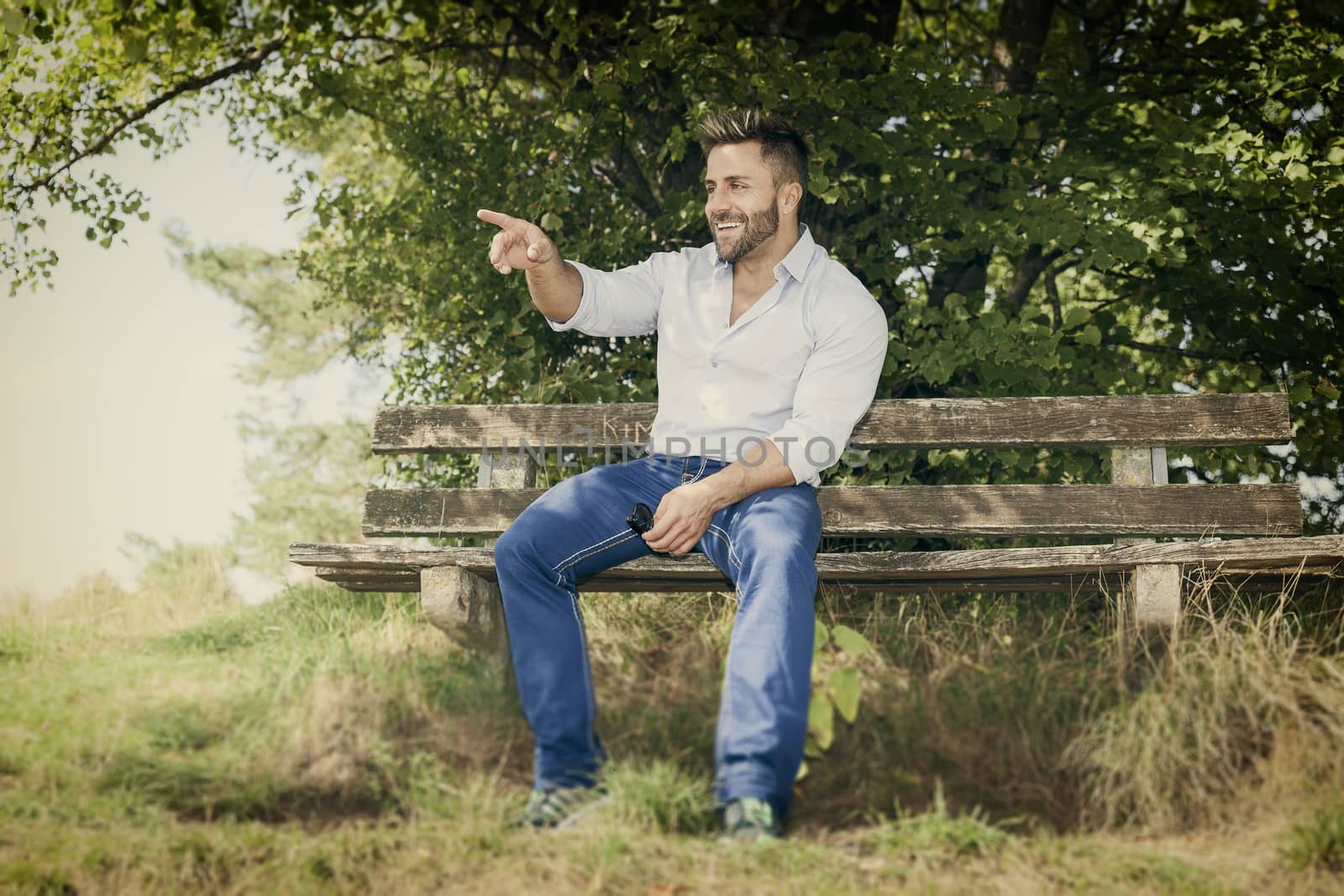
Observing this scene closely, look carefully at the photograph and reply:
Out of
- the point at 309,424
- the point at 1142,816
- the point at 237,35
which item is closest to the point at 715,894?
the point at 1142,816

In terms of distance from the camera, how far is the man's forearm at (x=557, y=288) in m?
3.54

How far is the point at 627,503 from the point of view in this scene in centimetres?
336

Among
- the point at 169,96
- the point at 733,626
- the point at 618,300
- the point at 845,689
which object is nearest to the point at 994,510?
the point at 845,689

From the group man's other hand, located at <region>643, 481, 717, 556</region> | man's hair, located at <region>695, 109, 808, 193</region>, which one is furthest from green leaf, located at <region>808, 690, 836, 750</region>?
man's hair, located at <region>695, 109, 808, 193</region>

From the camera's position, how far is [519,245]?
11.4 feet

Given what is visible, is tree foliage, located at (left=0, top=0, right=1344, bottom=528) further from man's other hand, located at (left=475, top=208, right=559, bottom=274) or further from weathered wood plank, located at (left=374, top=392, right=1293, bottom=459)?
man's other hand, located at (left=475, top=208, right=559, bottom=274)

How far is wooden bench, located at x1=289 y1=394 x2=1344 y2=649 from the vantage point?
11.5 feet

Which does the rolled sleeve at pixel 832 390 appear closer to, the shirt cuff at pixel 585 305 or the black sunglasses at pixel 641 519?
the black sunglasses at pixel 641 519

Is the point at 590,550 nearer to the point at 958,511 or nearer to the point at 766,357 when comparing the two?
the point at 766,357

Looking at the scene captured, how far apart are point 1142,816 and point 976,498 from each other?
1.33 m

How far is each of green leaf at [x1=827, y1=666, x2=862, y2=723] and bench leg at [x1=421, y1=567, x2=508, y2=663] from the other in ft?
4.02

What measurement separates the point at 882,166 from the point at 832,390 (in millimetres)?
1816

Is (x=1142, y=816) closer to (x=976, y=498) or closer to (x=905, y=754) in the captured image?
(x=905, y=754)

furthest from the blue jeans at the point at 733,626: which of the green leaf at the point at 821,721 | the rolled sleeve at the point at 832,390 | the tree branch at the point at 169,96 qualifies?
the tree branch at the point at 169,96
